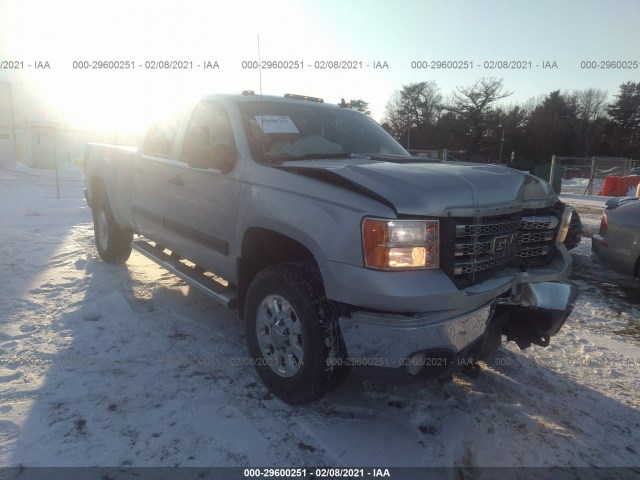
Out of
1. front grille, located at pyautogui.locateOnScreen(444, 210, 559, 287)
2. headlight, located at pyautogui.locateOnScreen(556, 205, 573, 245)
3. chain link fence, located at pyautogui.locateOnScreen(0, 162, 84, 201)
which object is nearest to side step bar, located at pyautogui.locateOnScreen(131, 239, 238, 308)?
front grille, located at pyautogui.locateOnScreen(444, 210, 559, 287)

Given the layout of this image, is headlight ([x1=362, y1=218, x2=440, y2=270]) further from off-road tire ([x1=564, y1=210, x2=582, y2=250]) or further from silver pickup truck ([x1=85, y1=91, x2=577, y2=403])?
off-road tire ([x1=564, y1=210, x2=582, y2=250])

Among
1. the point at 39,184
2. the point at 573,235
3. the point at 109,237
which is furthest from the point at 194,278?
the point at 39,184

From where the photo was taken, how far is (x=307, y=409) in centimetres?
285

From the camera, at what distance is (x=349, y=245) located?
7.61ft

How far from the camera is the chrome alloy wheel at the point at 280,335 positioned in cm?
273

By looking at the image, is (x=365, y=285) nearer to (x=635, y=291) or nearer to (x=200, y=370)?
(x=200, y=370)

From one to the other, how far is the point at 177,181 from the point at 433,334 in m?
2.62

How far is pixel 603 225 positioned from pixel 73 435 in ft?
19.4

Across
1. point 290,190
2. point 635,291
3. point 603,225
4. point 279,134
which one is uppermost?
point 279,134

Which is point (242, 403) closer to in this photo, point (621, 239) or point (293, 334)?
point (293, 334)

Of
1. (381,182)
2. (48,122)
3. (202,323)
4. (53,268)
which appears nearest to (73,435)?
(202,323)

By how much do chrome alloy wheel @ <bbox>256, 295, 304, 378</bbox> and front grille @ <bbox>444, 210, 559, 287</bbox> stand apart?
102 centimetres

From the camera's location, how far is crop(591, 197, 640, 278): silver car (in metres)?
5.08

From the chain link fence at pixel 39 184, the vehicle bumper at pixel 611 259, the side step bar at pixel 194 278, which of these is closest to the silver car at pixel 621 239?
the vehicle bumper at pixel 611 259
